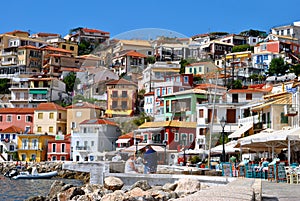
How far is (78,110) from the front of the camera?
2802 cm

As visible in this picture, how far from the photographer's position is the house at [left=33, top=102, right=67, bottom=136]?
247ft

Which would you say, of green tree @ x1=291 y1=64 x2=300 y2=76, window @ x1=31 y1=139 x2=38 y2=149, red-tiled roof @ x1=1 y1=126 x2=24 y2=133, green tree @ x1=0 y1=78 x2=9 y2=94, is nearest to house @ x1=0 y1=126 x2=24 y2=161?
red-tiled roof @ x1=1 y1=126 x2=24 y2=133

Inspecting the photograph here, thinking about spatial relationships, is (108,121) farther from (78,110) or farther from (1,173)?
(1,173)

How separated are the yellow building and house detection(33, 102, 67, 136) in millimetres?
2012

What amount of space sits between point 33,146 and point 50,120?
4737 millimetres

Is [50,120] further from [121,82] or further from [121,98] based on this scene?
[121,98]

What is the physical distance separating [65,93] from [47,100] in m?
6.48

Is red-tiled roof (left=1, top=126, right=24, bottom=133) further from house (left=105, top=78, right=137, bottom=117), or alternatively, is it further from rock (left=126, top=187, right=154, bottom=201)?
rock (left=126, top=187, right=154, bottom=201)

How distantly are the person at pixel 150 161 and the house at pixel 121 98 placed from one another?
8.17 ft

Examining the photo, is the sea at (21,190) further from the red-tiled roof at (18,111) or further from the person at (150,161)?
the red-tiled roof at (18,111)

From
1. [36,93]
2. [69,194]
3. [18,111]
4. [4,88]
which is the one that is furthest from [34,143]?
[69,194]

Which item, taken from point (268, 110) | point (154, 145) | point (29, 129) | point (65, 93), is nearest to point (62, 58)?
point (65, 93)

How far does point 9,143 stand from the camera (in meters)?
74.5

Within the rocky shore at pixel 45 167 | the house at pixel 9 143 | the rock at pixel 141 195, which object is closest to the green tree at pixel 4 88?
the house at pixel 9 143
